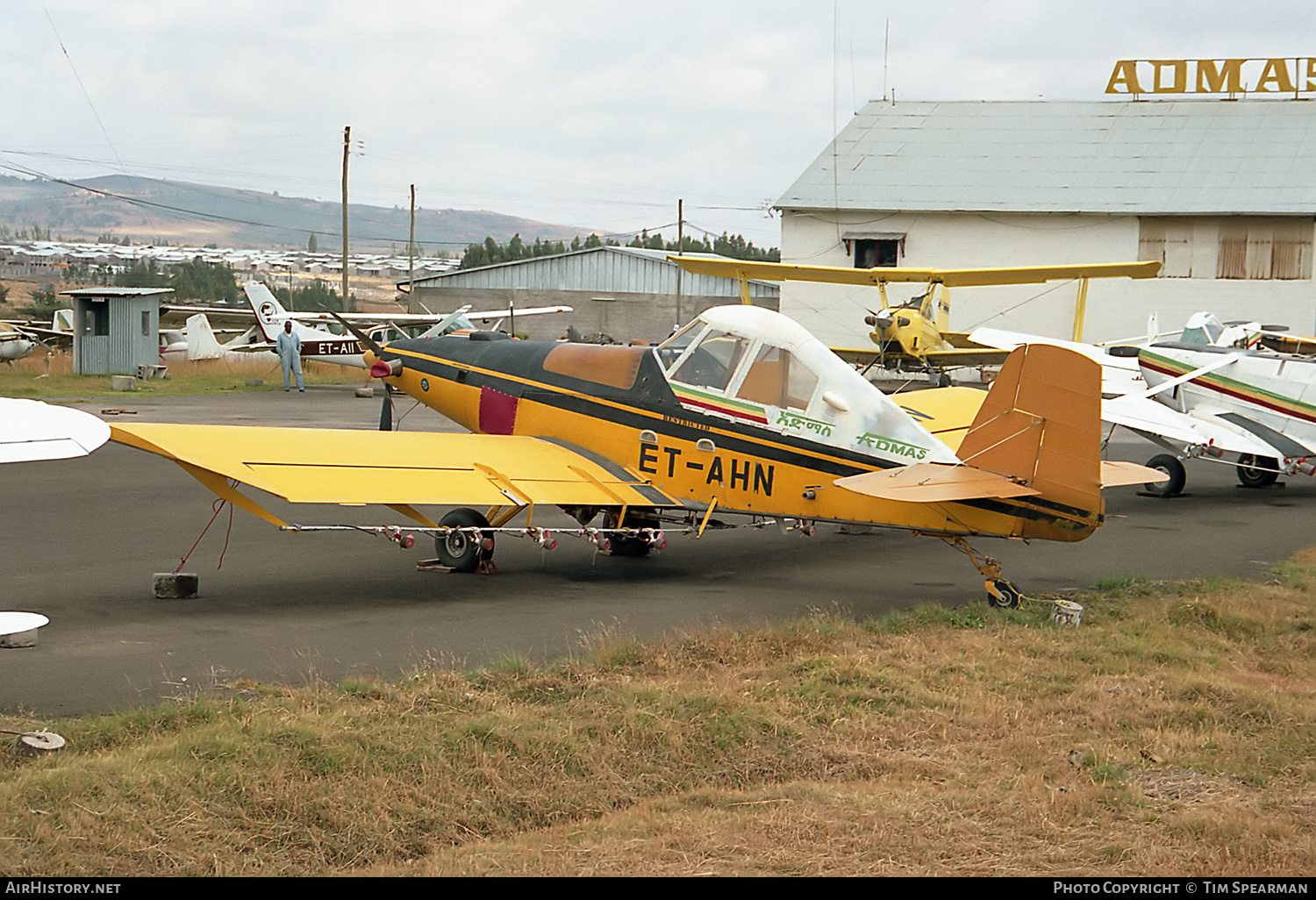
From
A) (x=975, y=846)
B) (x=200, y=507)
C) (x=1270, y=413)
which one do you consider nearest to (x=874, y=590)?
(x=975, y=846)

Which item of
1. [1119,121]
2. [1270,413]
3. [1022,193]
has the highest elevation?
[1119,121]

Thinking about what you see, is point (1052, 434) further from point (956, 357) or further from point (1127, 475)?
point (956, 357)

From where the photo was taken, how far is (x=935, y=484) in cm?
894

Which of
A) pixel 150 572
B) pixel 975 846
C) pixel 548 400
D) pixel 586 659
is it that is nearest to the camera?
pixel 975 846

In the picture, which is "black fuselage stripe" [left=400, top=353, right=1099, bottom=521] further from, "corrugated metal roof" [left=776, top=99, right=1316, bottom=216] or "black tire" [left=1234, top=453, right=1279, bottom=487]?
"corrugated metal roof" [left=776, top=99, right=1316, bottom=216]

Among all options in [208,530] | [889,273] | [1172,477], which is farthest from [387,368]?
[1172,477]

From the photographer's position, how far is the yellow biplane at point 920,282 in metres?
17.8

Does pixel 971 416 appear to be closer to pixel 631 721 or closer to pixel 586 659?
pixel 586 659

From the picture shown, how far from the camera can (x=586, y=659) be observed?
24.8 ft

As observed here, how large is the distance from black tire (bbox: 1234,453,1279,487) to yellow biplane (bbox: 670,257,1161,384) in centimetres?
277

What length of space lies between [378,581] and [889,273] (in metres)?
11.4

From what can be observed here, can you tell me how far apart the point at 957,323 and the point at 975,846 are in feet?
114
